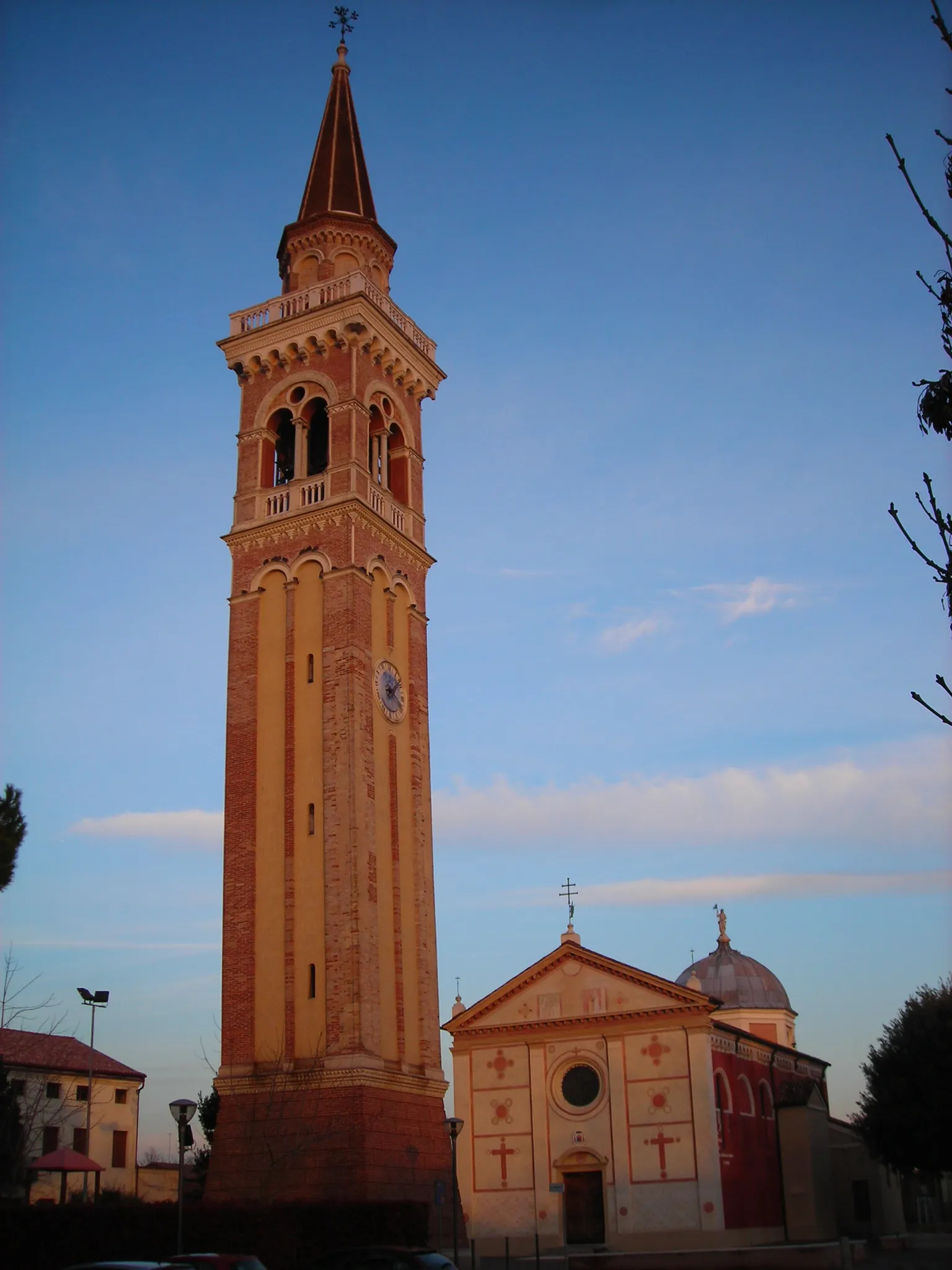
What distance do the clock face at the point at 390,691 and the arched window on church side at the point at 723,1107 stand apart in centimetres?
1741

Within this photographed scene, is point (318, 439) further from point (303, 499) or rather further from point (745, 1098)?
point (745, 1098)

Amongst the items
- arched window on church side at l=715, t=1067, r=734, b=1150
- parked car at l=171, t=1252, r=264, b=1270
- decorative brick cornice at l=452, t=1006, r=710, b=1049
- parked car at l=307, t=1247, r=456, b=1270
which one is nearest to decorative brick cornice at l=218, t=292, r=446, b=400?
decorative brick cornice at l=452, t=1006, r=710, b=1049

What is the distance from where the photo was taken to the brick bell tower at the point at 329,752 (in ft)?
101

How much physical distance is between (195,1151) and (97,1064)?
11.3m

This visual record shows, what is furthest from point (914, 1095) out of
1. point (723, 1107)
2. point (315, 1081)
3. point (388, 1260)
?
point (388, 1260)

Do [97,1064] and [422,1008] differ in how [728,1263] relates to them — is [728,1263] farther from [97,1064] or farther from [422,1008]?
[97,1064]

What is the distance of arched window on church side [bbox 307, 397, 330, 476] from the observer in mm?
39344

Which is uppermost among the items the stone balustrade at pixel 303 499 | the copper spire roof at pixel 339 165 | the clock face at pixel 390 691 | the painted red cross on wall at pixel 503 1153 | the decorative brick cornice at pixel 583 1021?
the copper spire roof at pixel 339 165

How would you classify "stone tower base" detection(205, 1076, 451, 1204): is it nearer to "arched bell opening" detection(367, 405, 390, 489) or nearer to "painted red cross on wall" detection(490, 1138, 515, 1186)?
"painted red cross on wall" detection(490, 1138, 515, 1186)

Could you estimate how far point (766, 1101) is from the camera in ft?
155

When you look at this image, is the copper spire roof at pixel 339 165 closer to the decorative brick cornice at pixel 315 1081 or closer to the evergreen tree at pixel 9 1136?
the decorative brick cornice at pixel 315 1081

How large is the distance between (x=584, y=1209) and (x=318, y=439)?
89.0 ft

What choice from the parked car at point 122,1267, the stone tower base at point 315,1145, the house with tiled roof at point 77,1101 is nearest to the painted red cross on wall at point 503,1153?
the stone tower base at point 315,1145

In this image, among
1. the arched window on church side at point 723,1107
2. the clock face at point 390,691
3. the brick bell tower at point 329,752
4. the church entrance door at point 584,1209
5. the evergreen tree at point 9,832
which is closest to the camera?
the evergreen tree at point 9,832
